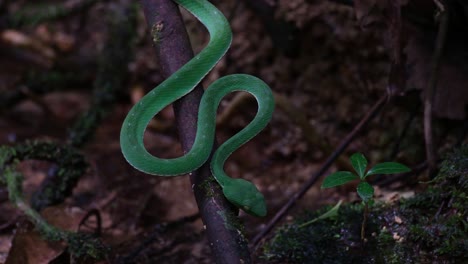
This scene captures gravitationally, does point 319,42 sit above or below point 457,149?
below

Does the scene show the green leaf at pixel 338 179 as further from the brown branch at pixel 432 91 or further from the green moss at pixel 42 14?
the green moss at pixel 42 14

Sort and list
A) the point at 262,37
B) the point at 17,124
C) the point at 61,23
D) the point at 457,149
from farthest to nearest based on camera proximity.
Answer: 1. the point at 61,23
2. the point at 17,124
3. the point at 262,37
4. the point at 457,149

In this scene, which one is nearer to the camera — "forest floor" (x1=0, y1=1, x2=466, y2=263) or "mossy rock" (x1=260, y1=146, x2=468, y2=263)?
"mossy rock" (x1=260, y1=146, x2=468, y2=263)

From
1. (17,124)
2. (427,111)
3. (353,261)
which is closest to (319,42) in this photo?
(427,111)

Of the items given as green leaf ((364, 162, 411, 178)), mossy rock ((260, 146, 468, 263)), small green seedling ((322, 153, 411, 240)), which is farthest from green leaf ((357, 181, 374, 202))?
mossy rock ((260, 146, 468, 263))

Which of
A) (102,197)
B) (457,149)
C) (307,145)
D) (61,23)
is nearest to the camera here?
(457,149)

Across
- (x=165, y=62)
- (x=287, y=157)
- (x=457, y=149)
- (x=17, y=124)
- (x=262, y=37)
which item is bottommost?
(x=17, y=124)

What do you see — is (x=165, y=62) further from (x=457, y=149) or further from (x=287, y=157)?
(x=287, y=157)

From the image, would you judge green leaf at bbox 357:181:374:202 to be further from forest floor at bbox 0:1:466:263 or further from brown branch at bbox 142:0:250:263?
forest floor at bbox 0:1:466:263
